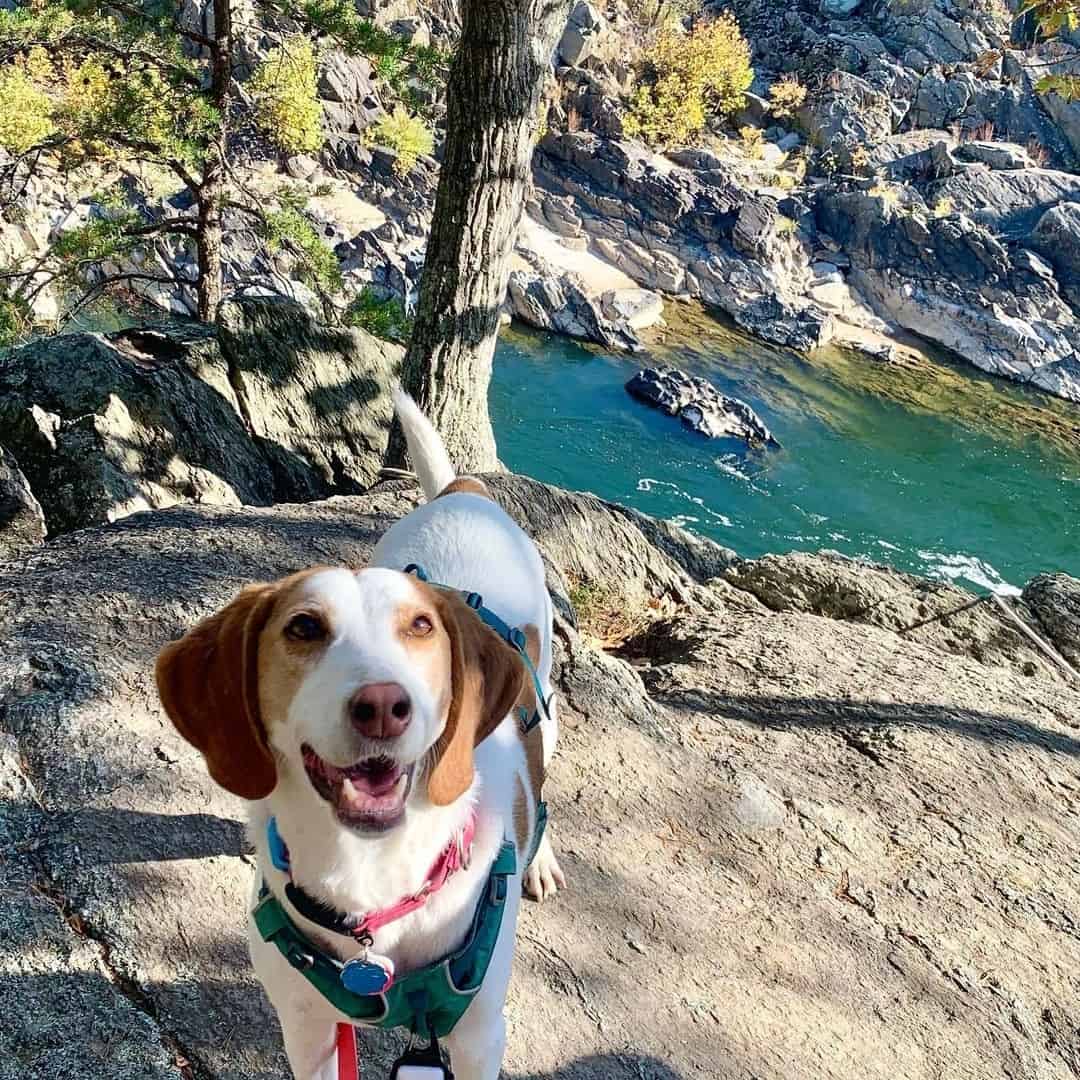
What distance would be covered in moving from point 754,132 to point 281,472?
46.3 meters

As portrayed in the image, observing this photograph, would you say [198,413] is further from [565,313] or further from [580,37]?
[580,37]

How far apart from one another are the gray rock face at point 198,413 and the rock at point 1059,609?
170 inches

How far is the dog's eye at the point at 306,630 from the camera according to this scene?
5.04 ft

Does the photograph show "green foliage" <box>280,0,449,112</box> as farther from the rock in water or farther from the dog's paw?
the rock in water

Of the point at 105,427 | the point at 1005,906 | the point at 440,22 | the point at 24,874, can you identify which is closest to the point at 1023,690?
the point at 1005,906

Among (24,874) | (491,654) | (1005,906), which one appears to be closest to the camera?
(491,654)

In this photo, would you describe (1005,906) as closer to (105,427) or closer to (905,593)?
(905,593)

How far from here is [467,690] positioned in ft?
5.54

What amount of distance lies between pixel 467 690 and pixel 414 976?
60 cm

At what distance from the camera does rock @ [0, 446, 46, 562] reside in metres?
3.96

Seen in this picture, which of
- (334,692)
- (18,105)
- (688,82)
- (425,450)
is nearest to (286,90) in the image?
(18,105)

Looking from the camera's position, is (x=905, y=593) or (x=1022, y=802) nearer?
(x=1022, y=802)

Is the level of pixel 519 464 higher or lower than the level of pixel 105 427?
lower

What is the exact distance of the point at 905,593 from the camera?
214 inches
